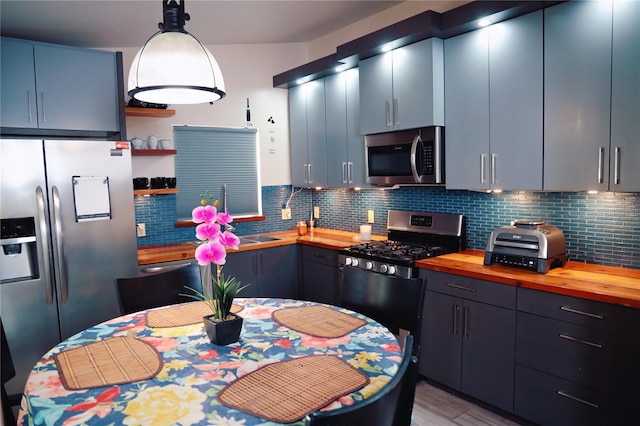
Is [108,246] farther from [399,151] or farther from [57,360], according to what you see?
[399,151]

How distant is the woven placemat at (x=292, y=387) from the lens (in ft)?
3.84

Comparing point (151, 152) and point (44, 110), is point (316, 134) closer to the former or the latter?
point (151, 152)

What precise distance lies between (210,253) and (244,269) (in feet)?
7.45

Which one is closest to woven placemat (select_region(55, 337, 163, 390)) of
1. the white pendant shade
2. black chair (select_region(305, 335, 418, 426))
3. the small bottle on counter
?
black chair (select_region(305, 335, 418, 426))

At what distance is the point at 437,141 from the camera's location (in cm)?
310

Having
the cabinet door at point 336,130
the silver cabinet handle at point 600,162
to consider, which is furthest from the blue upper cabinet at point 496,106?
the cabinet door at point 336,130

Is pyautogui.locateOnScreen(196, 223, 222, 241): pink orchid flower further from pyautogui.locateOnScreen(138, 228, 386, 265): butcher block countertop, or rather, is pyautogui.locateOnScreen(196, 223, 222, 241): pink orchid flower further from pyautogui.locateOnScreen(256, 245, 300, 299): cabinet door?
pyautogui.locateOnScreen(256, 245, 300, 299): cabinet door

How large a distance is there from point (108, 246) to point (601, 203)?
322 centimetres

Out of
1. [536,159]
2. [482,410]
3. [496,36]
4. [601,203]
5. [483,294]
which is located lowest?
[482,410]

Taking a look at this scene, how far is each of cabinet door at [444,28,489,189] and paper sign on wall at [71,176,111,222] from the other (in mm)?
2401

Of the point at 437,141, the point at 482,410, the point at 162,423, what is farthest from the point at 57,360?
the point at 437,141

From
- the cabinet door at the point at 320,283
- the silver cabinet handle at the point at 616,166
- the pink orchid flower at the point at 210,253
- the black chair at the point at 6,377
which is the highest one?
the silver cabinet handle at the point at 616,166

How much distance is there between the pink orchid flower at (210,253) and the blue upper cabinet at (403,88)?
202 cm

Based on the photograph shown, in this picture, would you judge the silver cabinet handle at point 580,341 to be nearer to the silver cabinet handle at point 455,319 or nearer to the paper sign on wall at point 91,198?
the silver cabinet handle at point 455,319
